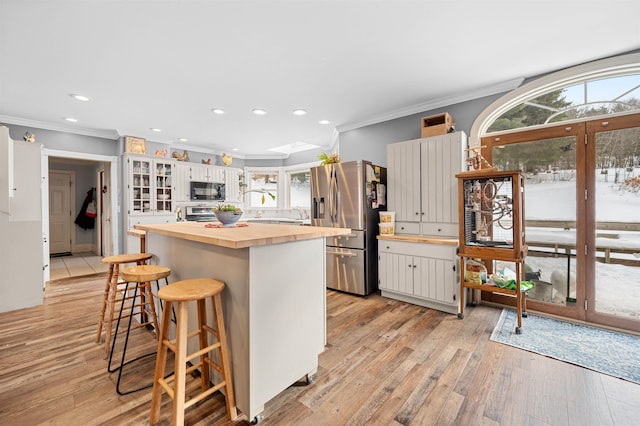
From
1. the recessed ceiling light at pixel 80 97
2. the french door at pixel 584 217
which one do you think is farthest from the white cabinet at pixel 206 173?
the french door at pixel 584 217

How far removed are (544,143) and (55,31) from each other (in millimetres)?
4580

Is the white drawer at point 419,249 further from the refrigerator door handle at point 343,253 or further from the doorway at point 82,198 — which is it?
the doorway at point 82,198

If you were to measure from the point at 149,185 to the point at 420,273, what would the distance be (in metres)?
4.94

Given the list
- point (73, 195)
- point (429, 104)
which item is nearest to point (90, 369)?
point (429, 104)

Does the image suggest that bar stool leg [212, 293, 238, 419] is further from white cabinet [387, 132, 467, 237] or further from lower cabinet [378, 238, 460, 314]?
white cabinet [387, 132, 467, 237]

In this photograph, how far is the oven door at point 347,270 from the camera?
3.65 metres

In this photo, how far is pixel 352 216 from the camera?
12.1 ft

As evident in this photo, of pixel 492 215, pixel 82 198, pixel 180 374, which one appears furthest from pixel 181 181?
pixel 492 215

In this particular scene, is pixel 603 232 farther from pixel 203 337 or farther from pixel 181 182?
pixel 181 182

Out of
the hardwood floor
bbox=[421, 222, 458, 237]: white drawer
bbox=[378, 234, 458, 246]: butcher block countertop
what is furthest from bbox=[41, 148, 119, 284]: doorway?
bbox=[421, 222, 458, 237]: white drawer

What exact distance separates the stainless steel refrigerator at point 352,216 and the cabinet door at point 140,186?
3352mm

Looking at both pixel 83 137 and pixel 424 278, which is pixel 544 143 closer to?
pixel 424 278

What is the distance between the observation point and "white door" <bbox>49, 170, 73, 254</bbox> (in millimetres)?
6820

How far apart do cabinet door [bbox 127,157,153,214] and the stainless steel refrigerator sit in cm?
335
